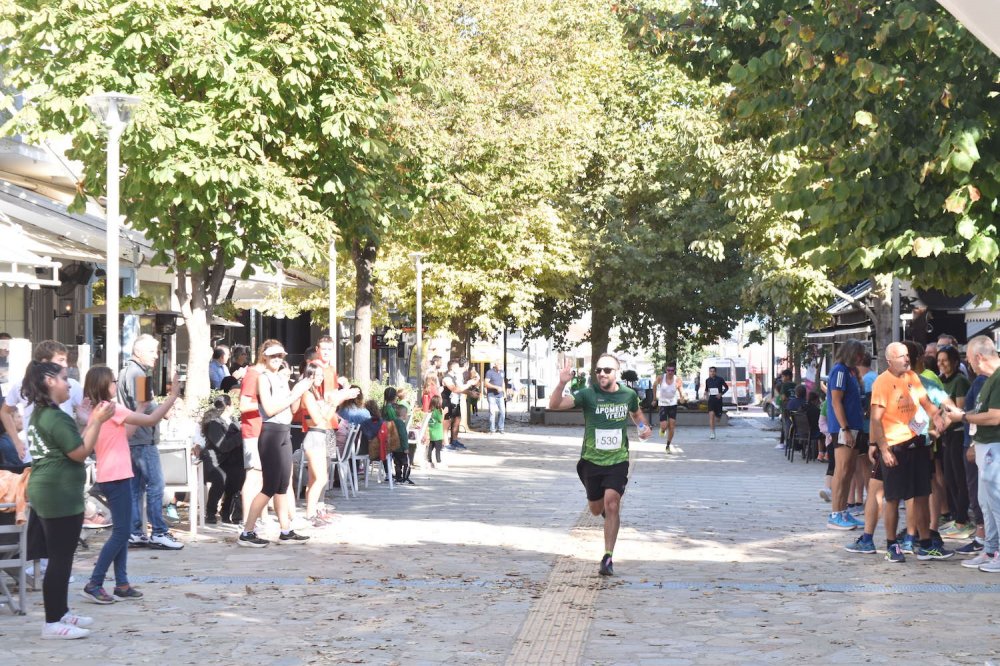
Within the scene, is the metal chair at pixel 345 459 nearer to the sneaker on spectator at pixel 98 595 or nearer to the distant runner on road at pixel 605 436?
the distant runner on road at pixel 605 436

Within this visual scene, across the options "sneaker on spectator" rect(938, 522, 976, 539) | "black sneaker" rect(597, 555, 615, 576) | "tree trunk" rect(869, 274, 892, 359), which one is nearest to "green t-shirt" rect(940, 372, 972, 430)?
"sneaker on spectator" rect(938, 522, 976, 539)

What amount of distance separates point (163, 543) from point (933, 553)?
6416 mm

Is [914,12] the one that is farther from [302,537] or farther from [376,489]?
[376,489]

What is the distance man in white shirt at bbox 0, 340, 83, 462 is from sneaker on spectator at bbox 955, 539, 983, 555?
23.6ft

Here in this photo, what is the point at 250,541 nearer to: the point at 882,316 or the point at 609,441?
the point at 609,441

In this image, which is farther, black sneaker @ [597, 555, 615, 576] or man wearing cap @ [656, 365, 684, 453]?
man wearing cap @ [656, 365, 684, 453]

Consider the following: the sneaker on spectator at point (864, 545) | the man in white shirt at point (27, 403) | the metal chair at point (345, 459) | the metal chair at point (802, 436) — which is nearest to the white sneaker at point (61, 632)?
the man in white shirt at point (27, 403)

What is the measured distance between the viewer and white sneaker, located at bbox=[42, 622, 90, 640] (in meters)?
7.93

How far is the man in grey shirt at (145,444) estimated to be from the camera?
37.5 ft

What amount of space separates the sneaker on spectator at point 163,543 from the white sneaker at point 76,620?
137 inches

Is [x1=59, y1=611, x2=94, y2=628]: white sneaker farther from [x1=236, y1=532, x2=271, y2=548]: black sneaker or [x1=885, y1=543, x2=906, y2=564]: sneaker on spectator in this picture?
[x1=885, y1=543, x2=906, y2=564]: sneaker on spectator

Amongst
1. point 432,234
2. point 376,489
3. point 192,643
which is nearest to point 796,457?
point 432,234

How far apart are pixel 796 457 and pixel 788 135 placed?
14.6 meters

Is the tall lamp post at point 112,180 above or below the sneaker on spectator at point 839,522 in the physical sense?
above
